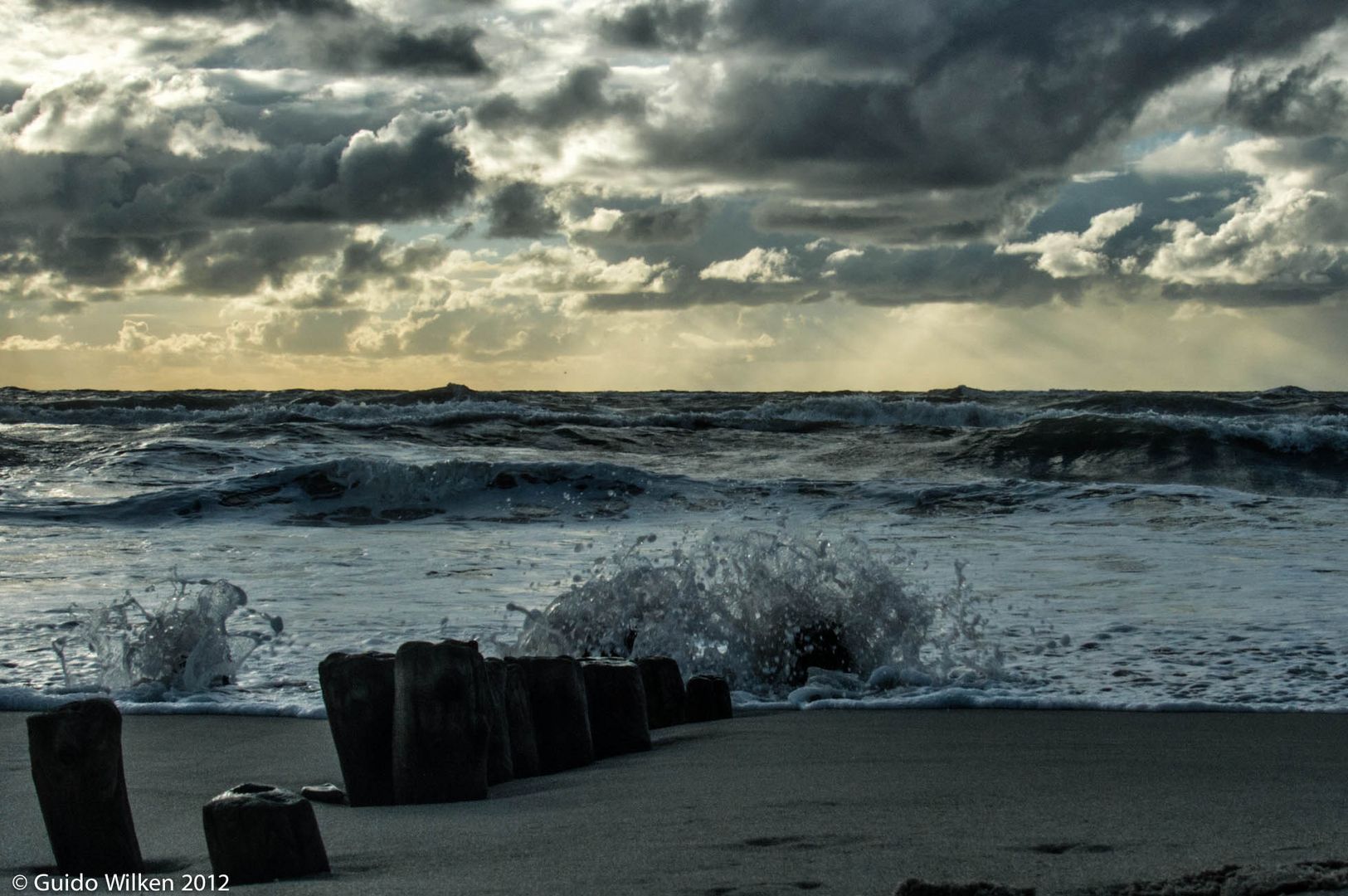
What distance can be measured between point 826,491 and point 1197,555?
249 inches

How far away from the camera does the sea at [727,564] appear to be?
5438mm

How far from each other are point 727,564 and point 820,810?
337cm

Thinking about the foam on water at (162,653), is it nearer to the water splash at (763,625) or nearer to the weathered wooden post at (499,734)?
the water splash at (763,625)

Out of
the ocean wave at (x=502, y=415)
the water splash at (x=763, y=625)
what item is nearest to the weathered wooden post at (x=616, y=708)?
the water splash at (x=763, y=625)

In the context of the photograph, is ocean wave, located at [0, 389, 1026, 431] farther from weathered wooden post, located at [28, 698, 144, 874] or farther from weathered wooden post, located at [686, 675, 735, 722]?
weathered wooden post, located at [28, 698, 144, 874]

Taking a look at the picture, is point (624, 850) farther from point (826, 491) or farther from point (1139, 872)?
point (826, 491)

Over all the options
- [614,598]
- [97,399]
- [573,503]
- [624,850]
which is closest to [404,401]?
[97,399]

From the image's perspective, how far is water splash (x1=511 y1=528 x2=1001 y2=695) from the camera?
545 centimetres

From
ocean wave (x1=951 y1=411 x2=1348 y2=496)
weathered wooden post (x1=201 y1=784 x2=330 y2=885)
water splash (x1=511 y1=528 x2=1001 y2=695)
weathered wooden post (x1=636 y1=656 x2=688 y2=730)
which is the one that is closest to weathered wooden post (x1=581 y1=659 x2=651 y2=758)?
weathered wooden post (x1=636 y1=656 x2=688 y2=730)

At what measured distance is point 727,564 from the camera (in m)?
6.19

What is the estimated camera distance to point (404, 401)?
3875 cm

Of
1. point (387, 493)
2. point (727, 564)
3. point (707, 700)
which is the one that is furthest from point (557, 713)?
point (387, 493)

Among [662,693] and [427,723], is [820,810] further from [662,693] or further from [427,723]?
[662,693]

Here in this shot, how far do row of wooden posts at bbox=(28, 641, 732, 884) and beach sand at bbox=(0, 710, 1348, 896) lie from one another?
0.08 m
